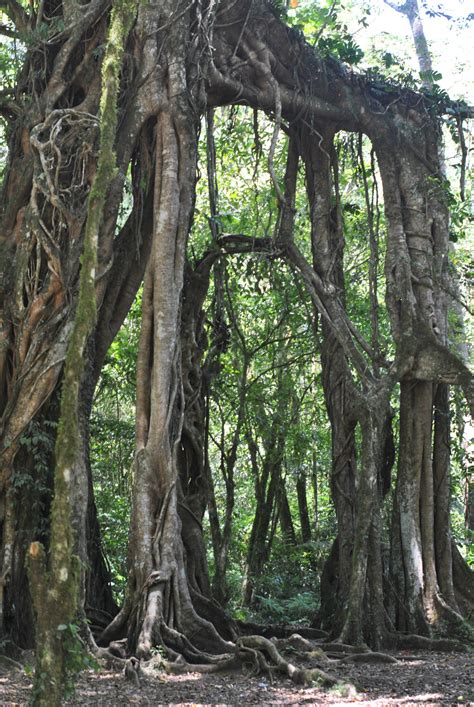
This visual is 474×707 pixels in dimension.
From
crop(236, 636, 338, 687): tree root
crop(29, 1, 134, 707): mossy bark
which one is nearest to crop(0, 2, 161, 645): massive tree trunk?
crop(236, 636, 338, 687): tree root

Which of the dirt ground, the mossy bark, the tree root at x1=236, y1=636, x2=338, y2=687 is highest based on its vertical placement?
the mossy bark

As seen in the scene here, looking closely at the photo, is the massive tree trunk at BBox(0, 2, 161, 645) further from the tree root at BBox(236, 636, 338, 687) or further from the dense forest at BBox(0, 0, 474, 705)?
the tree root at BBox(236, 636, 338, 687)

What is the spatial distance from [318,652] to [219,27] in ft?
18.2

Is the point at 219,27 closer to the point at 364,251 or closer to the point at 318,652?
the point at 364,251

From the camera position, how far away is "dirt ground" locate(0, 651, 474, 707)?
435 cm

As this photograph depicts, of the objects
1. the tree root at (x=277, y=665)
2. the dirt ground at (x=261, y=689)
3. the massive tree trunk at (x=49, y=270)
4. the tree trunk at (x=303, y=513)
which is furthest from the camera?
the tree trunk at (x=303, y=513)

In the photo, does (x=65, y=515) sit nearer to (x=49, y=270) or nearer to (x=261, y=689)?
(x=261, y=689)

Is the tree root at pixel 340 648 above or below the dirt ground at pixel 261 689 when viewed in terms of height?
above

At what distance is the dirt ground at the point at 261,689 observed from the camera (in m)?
4.35

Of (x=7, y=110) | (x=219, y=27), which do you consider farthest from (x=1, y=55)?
(x=219, y=27)

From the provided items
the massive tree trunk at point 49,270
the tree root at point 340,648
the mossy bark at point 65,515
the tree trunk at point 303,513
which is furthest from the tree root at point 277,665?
the tree trunk at point 303,513

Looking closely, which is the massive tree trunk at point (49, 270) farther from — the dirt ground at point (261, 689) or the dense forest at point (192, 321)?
the dirt ground at point (261, 689)

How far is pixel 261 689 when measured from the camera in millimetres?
4758

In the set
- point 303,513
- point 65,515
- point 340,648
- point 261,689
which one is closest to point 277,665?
point 261,689
